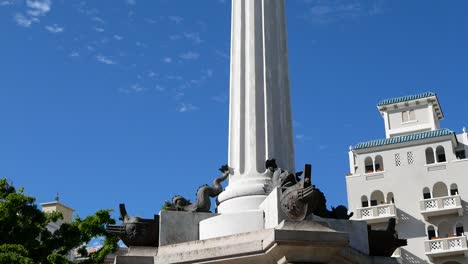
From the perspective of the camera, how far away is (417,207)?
179 ft

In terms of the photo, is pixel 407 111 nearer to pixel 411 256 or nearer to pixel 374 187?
pixel 374 187

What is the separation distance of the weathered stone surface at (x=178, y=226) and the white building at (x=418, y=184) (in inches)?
1716

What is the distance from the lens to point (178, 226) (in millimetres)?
10430

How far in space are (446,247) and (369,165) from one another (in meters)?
10.7

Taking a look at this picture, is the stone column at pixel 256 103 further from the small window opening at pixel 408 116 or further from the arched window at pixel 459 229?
the small window opening at pixel 408 116

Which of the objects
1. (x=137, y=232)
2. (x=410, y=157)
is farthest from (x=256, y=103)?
(x=410, y=157)

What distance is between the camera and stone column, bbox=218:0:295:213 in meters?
10.9

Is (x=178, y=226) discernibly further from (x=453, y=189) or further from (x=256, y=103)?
(x=453, y=189)

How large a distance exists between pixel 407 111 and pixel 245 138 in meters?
53.7

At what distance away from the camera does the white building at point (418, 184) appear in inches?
2072

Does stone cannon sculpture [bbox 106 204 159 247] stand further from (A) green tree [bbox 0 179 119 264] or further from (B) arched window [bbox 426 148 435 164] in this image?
(B) arched window [bbox 426 148 435 164]

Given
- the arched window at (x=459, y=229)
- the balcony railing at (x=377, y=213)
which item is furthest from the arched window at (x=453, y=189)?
the balcony railing at (x=377, y=213)

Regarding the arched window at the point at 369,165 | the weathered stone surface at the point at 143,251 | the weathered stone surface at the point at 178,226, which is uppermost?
the arched window at the point at 369,165

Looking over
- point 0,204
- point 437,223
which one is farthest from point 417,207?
point 0,204
